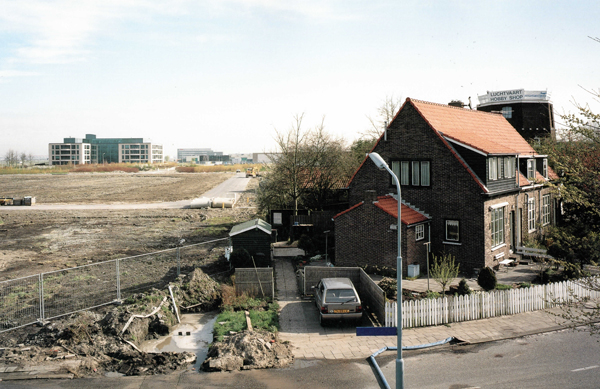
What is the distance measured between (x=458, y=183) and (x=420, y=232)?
345 centimetres

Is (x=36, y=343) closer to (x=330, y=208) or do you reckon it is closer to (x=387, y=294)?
(x=387, y=294)

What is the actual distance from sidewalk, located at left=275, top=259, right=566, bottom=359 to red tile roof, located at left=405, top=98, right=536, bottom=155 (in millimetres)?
9991

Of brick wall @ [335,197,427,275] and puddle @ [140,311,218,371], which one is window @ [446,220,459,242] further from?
puddle @ [140,311,218,371]

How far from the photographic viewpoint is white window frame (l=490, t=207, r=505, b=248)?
26.2m

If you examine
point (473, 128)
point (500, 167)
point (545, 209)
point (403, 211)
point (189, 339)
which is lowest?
point (189, 339)

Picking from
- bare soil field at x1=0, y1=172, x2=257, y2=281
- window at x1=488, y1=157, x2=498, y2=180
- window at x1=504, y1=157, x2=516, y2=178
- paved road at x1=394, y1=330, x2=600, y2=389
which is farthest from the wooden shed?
window at x1=504, y1=157, x2=516, y2=178

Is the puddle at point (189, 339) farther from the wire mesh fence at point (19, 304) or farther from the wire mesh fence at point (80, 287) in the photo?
the wire mesh fence at point (19, 304)

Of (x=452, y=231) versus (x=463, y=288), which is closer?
(x=463, y=288)

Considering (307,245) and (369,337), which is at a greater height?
(307,245)

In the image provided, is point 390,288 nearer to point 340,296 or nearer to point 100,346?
point 340,296

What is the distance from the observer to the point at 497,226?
26.8 meters

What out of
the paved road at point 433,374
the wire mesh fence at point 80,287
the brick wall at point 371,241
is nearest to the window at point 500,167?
the brick wall at point 371,241

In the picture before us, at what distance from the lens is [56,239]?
37.8 meters

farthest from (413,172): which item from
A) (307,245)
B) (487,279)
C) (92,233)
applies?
(92,233)
